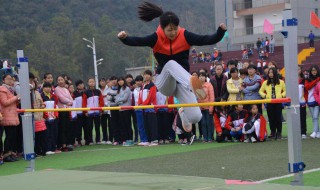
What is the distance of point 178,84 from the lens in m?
7.34

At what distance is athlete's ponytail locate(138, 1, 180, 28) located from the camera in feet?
22.7

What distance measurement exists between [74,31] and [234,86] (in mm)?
62583

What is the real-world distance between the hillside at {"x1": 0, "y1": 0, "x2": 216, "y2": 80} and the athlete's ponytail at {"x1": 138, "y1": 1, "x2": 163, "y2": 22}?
5358cm

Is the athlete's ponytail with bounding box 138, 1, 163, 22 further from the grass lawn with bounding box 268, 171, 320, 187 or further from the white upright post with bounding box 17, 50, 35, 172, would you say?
the white upright post with bounding box 17, 50, 35, 172

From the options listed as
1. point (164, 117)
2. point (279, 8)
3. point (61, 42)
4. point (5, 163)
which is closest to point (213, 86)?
point (164, 117)

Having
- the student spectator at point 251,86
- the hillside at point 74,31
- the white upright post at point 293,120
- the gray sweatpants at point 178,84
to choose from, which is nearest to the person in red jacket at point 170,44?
the gray sweatpants at point 178,84

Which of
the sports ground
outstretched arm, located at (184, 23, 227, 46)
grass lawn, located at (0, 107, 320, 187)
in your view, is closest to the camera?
the sports ground

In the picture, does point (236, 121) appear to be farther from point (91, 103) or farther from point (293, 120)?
point (293, 120)

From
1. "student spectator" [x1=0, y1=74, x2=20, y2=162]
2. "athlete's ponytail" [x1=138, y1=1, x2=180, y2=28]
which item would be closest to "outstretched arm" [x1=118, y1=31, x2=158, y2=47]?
"athlete's ponytail" [x1=138, y1=1, x2=180, y2=28]

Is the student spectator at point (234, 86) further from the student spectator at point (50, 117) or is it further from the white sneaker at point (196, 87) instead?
the white sneaker at point (196, 87)

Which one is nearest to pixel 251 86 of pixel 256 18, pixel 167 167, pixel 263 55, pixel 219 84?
pixel 219 84

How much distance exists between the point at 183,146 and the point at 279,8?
124ft

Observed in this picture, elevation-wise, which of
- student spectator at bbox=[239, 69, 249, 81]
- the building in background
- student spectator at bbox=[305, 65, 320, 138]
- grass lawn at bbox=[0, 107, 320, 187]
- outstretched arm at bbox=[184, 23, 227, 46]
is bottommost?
grass lawn at bbox=[0, 107, 320, 187]

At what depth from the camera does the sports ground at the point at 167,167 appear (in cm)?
628
